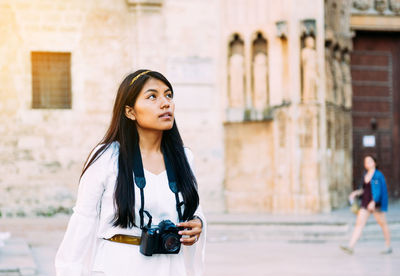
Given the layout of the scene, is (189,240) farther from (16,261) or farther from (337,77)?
(337,77)

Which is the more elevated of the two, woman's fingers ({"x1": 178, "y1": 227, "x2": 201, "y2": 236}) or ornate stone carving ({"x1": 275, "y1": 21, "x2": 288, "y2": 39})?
ornate stone carving ({"x1": 275, "y1": 21, "x2": 288, "y2": 39})

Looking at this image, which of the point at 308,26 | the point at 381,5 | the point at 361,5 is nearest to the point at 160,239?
the point at 308,26

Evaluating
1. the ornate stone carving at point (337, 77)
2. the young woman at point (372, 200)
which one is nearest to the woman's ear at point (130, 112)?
the young woman at point (372, 200)

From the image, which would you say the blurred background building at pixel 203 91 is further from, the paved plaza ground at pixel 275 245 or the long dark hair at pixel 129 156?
the long dark hair at pixel 129 156

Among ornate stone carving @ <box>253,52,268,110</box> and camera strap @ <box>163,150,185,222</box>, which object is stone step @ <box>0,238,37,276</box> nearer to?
camera strap @ <box>163,150,185,222</box>

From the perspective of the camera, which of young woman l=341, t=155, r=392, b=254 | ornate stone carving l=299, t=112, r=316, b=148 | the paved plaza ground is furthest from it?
ornate stone carving l=299, t=112, r=316, b=148

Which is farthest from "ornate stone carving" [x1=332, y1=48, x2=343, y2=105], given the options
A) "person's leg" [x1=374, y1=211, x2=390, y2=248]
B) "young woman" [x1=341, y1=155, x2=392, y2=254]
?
"person's leg" [x1=374, y1=211, x2=390, y2=248]

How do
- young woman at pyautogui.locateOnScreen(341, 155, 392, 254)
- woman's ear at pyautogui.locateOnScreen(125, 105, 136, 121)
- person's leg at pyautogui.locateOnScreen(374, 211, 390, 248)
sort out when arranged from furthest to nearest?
person's leg at pyautogui.locateOnScreen(374, 211, 390, 248)
young woman at pyautogui.locateOnScreen(341, 155, 392, 254)
woman's ear at pyautogui.locateOnScreen(125, 105, 136, 121)

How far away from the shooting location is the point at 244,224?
43.1 ft

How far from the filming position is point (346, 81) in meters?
16.7

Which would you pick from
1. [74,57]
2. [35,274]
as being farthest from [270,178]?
[35,274]

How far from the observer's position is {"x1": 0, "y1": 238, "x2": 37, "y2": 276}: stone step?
A: 8531mm

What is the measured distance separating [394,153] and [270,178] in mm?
3608

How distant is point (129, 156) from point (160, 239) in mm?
409
